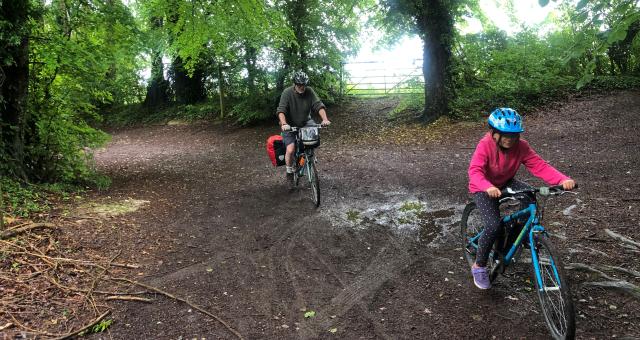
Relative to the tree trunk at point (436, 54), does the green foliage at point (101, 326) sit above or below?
below

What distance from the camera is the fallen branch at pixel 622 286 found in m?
3.76

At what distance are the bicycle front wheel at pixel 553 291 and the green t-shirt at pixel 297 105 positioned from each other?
4.82 meters

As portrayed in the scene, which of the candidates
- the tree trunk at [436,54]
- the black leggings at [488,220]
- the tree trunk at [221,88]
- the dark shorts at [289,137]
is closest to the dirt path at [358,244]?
the black leggings at [488,220]

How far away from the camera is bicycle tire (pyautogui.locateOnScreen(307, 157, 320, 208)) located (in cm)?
699

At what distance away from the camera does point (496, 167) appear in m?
3.97

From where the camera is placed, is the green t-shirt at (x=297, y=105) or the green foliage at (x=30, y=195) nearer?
the green foliage at (x=30, y=195)

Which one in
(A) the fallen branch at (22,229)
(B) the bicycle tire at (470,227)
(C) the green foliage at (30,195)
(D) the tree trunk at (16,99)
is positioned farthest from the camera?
(D) the tree trunk at (16,99)

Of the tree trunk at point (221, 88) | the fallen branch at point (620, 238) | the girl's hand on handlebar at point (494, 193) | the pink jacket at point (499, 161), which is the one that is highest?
the tree trunk at point (221, 88)

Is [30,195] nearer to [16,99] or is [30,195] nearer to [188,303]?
[16,99]

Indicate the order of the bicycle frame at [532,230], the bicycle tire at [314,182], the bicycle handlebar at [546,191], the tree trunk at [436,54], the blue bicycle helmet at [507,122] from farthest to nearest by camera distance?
the tree trunk at [436,54] < the bicycle tire at [314,182] < the blue bicycle helmet at [507,122] < the bicycle frame at [532,230] < the bicycle handlebar at [546,191]

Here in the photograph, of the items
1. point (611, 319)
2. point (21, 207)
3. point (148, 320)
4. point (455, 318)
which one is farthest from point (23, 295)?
point (611, 319)

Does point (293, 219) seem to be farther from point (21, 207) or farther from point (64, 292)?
point (21, 207)

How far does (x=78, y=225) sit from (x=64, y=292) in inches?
68.7

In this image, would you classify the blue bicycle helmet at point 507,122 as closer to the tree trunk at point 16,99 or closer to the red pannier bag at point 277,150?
the red pannier bag at point 277,150
